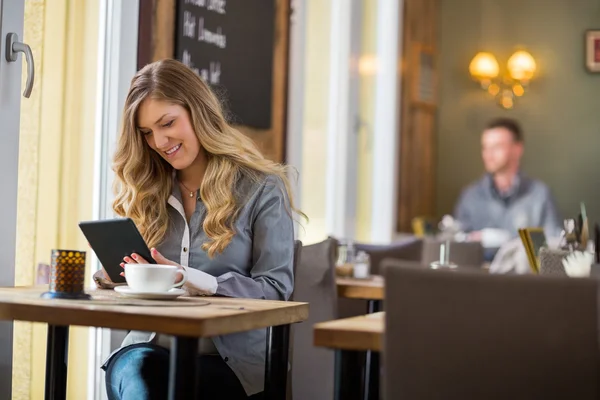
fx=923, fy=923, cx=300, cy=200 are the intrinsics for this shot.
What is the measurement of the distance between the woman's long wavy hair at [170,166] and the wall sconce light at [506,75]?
6266mm

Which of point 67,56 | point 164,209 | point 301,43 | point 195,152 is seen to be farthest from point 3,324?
point 301,43

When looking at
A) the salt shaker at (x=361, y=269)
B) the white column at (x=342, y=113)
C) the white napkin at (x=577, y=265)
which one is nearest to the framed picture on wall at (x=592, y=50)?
the white column at (x=342, y=113)

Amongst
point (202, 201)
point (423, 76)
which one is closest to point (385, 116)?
point (423, 76)

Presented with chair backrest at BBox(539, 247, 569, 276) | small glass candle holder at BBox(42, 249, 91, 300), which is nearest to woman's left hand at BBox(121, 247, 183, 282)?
small glass candle holder at BBox(42, 249, 91, 300)

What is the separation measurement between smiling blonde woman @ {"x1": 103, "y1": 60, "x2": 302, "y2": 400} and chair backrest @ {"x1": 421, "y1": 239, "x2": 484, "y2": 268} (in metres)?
2.08

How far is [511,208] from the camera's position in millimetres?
7320

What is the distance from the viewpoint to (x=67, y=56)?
317 centimetres

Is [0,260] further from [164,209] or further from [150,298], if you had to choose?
[150,298]

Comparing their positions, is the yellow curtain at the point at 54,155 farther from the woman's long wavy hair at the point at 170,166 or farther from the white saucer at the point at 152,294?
the white saucer at the point at 152,294

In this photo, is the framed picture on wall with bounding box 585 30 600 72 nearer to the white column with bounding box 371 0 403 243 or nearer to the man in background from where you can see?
the man in background

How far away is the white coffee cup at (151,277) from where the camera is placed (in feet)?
6.53

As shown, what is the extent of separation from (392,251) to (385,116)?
301 centimetres

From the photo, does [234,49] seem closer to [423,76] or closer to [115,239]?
[115,239]

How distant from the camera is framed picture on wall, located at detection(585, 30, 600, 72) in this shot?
8.23m
